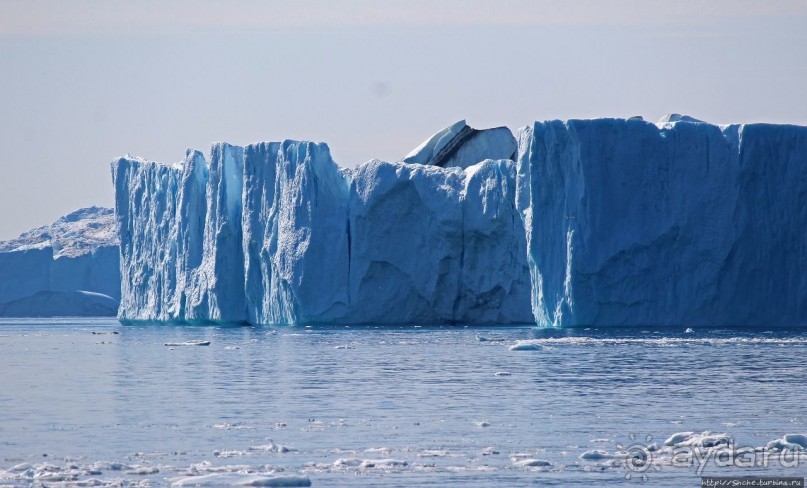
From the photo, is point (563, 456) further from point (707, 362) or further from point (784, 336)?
point (784, 336)

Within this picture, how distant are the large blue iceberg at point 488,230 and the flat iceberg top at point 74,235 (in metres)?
22.2

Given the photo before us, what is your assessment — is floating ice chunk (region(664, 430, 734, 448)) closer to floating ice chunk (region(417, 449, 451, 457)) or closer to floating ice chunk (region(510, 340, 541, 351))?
floating ice chunk (region(417, 449, 451, 457))

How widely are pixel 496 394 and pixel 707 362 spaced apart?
515 cm

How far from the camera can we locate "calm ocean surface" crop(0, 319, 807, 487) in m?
8.65

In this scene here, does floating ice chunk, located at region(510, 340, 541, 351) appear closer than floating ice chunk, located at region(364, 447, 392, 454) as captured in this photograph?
No

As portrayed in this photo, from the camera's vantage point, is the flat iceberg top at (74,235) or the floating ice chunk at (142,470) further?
the flat iceberg top at (74,235)

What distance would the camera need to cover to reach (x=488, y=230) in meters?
33.1

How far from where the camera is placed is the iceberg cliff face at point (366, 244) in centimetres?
3353

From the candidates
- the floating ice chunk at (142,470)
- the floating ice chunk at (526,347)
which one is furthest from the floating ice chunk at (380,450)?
the floating ice chunk at (526,347)

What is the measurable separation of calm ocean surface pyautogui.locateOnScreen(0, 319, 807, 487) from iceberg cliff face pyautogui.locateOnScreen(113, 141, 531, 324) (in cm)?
1084

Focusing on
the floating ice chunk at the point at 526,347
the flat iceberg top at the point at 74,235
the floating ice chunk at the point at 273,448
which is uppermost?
the flat iceberg top at the point at 74,235

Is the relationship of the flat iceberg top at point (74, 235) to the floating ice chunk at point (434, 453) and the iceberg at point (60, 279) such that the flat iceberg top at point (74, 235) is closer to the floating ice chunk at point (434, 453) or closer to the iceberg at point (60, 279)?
the iceberg at point (60, 279)

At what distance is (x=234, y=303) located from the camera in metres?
37.1

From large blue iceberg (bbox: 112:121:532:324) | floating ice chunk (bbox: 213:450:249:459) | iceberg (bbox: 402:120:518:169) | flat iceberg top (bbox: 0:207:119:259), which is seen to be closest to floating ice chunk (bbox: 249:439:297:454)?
floating ice chunk (bbox: 213:450:249:459)
